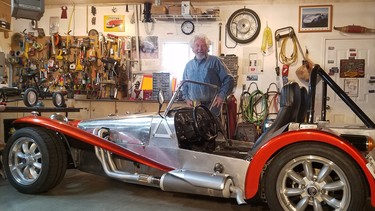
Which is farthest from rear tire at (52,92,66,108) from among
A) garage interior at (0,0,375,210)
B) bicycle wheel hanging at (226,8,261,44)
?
bicycle wheel hanging at (226,8,261,44)

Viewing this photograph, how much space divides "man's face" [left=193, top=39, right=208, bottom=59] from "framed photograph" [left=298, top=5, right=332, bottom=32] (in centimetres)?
284

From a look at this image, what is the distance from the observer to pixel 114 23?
7133mm

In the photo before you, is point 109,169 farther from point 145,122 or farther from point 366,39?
point 366,39

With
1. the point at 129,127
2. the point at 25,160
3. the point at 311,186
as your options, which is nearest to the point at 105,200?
the point at 129,127

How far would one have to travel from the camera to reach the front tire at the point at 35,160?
302 centimetres

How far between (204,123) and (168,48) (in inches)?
160

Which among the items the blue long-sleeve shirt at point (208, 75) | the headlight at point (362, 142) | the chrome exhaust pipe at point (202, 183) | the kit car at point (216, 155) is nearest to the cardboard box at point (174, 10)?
the blue long-sleeve shirt at point (208, 75)

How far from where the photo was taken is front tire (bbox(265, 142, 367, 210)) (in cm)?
226

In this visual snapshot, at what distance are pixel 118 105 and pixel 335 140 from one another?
4642mm

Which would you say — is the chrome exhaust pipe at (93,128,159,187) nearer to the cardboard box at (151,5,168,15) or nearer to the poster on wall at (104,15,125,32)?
the cardboard box at (151,5,168,15)

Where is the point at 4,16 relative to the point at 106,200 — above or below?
above

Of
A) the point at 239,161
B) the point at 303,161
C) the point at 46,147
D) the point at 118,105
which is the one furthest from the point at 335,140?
the point at 118,105

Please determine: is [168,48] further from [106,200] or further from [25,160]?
[106,200]

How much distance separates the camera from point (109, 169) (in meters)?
3.03
